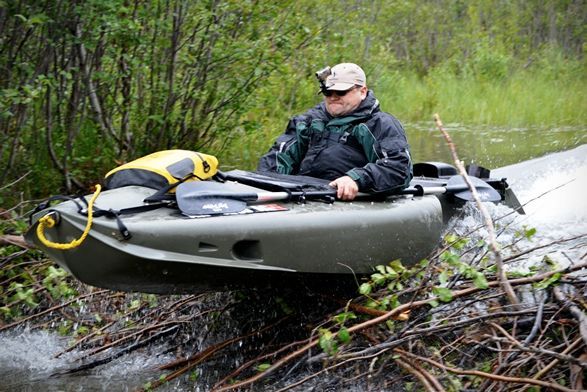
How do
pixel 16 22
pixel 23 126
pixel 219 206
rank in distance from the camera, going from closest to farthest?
pixel 219 206
pixel 16 22
pixel 23 126

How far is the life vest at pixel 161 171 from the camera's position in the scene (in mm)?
4125

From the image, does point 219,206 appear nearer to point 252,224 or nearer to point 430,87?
point 252,224

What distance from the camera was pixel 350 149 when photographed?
493 centimetres

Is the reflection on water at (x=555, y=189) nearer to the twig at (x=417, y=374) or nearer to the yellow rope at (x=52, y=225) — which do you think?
the twig at (x=417, y=374)

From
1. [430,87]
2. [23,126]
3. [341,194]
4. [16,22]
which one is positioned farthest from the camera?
[430,87]

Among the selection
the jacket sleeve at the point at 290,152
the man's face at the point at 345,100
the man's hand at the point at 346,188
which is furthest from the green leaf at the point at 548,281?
the jacket sleeve at the point at 290,152

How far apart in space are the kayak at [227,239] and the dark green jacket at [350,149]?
0.51ft

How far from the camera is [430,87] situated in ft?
48.7

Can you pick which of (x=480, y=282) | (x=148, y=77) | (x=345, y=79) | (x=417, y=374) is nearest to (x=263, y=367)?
(x=417, y=374)

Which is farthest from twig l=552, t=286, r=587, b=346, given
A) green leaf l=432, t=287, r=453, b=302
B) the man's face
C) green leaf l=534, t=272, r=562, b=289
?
the man's face

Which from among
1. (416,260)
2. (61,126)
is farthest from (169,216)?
(61,126)

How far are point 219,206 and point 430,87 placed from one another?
11406mm

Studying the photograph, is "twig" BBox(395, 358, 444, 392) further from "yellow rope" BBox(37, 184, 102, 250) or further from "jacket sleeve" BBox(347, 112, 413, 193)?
"yellow rope" BBox(37, 184, 102, 250)

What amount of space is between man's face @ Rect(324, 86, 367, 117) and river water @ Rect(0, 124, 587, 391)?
115cm
